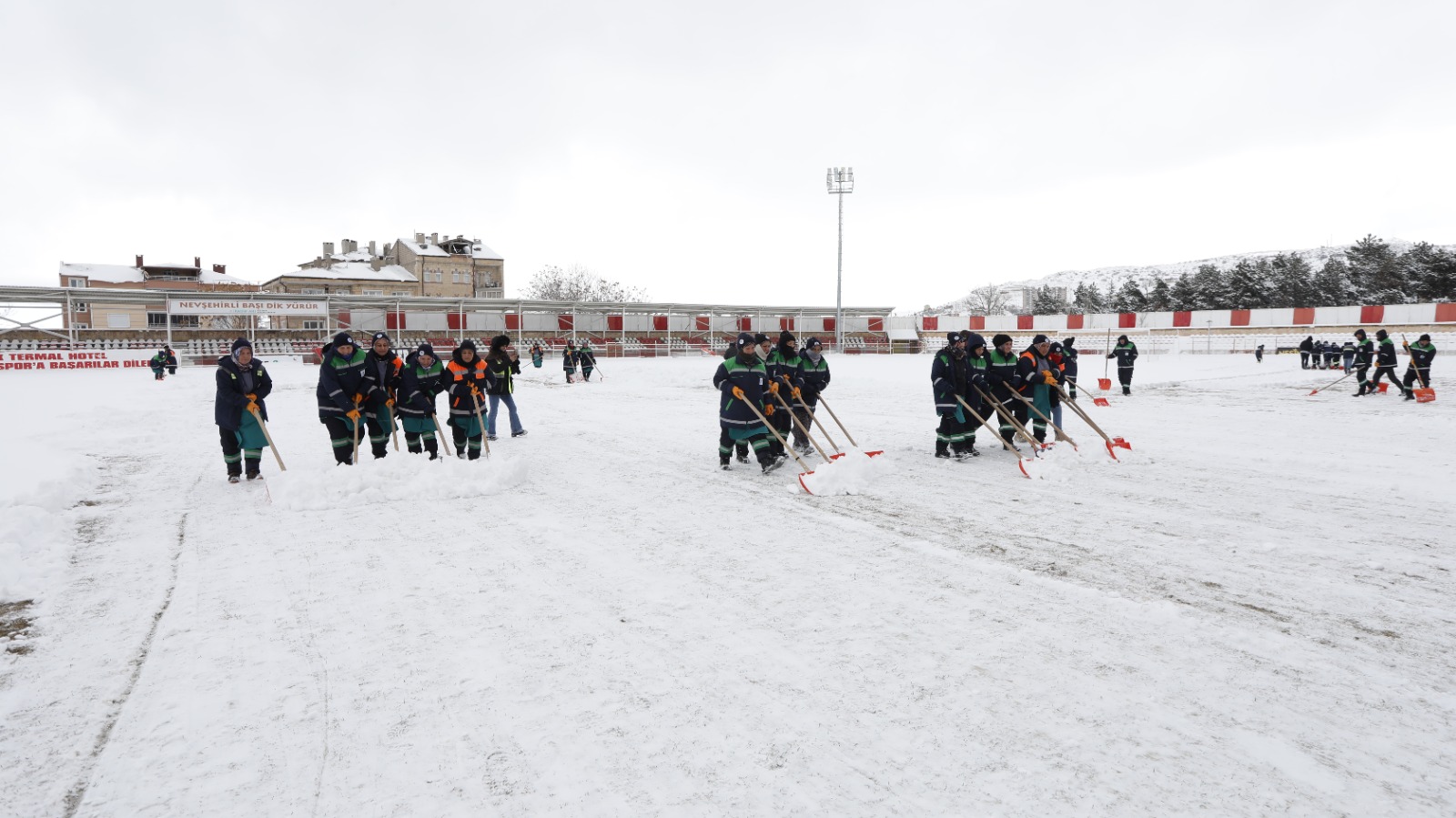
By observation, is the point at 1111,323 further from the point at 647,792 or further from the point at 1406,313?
the point at 647,792

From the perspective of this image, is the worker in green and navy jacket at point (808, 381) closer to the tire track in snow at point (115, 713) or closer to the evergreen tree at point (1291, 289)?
the tire track in snow at point (115, 713)

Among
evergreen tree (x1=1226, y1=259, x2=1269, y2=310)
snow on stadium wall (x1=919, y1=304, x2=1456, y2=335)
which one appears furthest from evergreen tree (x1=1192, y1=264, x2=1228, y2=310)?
snow on stadium wall (x1=919, y1=304, x2=1456, y2=335)

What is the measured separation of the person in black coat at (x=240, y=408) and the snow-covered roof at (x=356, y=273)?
2738 inches

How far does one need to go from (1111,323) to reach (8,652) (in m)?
44.2

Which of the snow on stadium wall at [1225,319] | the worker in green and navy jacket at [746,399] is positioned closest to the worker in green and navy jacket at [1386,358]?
the worker in green and navy jacket at [746,399]

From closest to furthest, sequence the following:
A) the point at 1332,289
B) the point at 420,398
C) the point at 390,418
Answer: the point at 390,418 → the point at 420,398 → the point at 1332,289

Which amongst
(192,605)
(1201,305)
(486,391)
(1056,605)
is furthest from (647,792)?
(1201,305)

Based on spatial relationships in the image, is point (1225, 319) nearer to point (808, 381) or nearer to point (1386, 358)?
point (1386, 358)

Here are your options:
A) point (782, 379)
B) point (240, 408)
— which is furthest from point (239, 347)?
point (782, 379)

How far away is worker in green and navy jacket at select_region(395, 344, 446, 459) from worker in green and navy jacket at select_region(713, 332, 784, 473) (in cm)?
362

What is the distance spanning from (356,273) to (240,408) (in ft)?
236

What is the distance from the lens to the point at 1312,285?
197ft

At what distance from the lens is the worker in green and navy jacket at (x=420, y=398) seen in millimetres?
8977

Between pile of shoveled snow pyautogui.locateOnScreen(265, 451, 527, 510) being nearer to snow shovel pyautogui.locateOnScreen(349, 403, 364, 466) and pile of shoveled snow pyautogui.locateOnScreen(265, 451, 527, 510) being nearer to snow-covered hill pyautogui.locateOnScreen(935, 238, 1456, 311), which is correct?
snow shovel pyautogui.locateOnScreen(349, 403, 364, 466)
